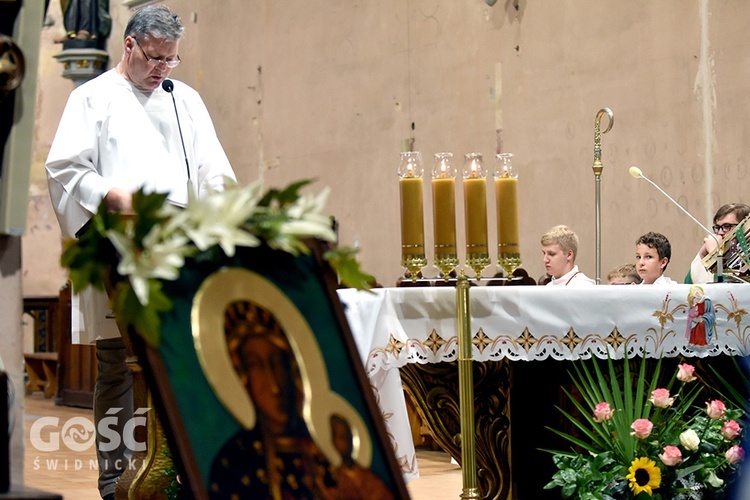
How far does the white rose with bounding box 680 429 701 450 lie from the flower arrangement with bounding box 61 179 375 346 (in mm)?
2212

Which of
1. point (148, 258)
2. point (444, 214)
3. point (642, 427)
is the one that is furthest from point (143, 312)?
point (642, 427)

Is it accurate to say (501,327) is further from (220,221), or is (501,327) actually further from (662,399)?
(220,221)

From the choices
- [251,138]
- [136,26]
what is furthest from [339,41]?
[136,26]

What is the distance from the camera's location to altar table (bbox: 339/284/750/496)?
4.08m

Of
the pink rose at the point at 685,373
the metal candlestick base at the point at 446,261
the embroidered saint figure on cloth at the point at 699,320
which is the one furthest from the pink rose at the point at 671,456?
the metal candlestick base at the point at 446,261

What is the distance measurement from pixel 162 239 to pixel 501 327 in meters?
2.26

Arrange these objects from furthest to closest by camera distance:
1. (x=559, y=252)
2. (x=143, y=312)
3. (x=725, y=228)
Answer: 1. (x=725, y=228)
2. (x=559, y=252)
3. (x=143, y=312)

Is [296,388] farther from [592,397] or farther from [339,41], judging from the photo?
[339,41]

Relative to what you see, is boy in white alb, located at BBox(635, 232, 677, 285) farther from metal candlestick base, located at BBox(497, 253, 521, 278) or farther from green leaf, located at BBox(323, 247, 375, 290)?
green leaf, located at BBox(323, 247, 375, 290)

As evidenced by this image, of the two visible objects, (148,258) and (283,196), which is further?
(283,196)

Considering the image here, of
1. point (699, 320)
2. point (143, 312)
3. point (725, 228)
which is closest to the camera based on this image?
point (143, 312)

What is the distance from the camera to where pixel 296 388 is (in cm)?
212

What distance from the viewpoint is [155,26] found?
13.8 ft

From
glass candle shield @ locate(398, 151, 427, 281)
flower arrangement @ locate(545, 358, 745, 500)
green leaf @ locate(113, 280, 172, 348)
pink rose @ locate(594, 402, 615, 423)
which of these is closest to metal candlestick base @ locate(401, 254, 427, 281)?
glass candle shield @ locate(398, 151, 427, 281)
